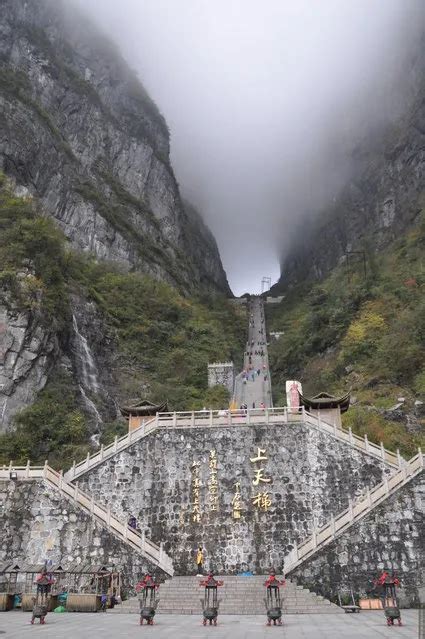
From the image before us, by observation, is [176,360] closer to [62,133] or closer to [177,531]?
[177,531]

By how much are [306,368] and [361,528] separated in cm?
2713

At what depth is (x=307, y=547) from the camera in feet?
58.1

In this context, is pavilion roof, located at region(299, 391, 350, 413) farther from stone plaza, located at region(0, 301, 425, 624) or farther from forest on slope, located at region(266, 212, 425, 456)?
forest on slope, located at region(266, 212, 425, 456)

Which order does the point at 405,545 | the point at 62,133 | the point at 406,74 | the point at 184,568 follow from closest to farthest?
1. the point at 405,545
2. the point at 184,568
3. the point at 62,133
4. the point at 406,74

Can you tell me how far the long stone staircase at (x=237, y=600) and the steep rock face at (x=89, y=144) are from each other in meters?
46.7

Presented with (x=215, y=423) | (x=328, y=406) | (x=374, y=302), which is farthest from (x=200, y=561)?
(x=374, y=302)

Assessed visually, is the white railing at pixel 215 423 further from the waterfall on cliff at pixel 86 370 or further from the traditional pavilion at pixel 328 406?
the waterfall on cliff at pixel 86 370

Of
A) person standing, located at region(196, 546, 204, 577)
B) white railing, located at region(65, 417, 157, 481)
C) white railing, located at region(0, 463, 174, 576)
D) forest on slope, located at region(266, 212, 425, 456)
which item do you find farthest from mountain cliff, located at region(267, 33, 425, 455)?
white railing, located at region(0, 463, 174, 576)

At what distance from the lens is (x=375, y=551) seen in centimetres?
1750

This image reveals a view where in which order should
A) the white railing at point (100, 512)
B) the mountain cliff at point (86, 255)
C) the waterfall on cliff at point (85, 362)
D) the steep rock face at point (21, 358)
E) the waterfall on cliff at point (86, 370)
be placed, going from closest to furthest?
1. the white railing at point (100, 512)
2. the steep rock face at point (21, 358)
3. the mountain cliff at point (86, 255)
4. the waterfall on cliff at point (86, 370)
5. the waterfall on cliff at point (85, 362)

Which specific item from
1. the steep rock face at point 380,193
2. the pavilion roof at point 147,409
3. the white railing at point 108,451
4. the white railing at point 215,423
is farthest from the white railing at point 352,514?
the steep rock face at point 380,193

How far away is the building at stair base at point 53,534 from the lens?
62.1 ft


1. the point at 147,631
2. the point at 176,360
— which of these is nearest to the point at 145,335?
the point at 176,360

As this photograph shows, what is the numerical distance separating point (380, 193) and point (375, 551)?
6088cm
